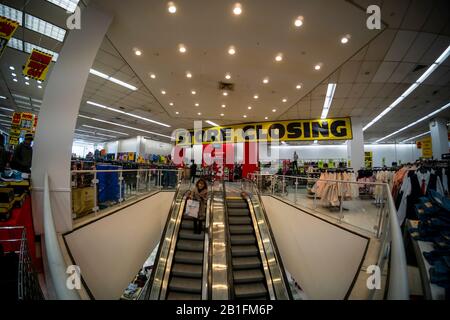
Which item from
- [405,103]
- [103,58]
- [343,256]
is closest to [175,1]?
[103,58]

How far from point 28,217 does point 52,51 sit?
621cm

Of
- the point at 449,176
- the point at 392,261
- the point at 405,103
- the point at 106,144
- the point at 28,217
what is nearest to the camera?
the point at 392,261

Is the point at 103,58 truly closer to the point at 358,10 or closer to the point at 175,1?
the point at 175,1

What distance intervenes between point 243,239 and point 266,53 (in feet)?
17.6

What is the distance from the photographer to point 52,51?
5.98 metres

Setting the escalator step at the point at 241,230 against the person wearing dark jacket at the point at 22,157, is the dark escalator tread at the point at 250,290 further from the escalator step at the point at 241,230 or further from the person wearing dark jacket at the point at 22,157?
the person wearing dark jacket at the point at 22,157

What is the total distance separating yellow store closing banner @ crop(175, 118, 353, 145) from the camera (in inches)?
421

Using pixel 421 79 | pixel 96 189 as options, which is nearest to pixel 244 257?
→ pixel 96 189

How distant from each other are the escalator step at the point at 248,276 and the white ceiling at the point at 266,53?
19.1 ft

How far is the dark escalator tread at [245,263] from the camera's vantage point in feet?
14.5

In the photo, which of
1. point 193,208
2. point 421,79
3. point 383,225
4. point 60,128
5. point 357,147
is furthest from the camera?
point 357,147

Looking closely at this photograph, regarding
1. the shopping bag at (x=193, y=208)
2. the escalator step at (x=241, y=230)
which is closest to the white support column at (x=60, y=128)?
the shopping bag at (x=193, y=208)

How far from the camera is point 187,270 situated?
4.11 meters

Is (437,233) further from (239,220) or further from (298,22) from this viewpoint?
(298,22)
